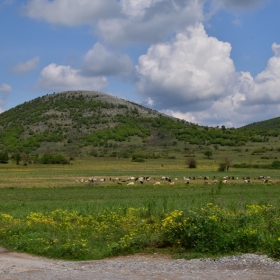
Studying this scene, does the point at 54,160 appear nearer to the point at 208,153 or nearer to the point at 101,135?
the point at 208,153

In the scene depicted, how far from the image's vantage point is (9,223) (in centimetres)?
1867

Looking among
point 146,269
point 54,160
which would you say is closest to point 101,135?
point 54,160

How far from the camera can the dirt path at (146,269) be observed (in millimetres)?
10477

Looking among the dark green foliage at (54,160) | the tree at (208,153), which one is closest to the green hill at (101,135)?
the tree at (208,153)

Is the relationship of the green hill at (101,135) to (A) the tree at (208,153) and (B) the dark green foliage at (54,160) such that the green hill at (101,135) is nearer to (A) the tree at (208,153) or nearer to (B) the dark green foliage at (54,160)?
(A) the tree at (208,153)

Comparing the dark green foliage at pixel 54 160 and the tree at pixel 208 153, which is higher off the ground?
the tree at pixel 208 153

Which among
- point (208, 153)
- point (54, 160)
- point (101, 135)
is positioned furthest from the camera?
point (101, 135)

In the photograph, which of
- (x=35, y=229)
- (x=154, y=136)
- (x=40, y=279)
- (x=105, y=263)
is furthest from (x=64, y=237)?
(x=154, y=136)

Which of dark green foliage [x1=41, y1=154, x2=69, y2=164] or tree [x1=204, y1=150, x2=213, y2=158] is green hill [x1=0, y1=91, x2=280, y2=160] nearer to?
tree [x1=204, y1=150, x2=213, y2=158]

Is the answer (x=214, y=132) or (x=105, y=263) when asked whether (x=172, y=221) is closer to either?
(x=105, y=263)

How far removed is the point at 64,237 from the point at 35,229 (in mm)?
2266

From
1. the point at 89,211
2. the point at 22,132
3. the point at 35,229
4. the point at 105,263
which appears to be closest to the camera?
the point at 105,263

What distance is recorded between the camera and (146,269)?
37.4 feet

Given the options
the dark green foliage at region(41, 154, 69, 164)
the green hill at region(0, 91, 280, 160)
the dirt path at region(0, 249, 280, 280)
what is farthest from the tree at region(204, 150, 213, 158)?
the dirt path at region(0, 249, 280, 280)
